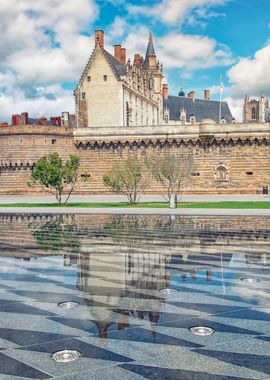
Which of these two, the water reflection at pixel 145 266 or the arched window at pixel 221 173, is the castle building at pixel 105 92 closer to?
the arched window at pixel 221 173

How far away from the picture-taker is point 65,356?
17.8ft

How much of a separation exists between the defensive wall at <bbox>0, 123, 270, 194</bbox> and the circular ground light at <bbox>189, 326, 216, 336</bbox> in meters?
42.4

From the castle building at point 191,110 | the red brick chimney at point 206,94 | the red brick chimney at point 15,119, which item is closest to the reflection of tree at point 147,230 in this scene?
the red brick chimney at point 15,119

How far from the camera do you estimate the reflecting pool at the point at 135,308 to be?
203 inches

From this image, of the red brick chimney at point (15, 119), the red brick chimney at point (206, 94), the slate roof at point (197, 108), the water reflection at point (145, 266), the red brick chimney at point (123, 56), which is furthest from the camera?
the red brick chimney at point (206, 94)

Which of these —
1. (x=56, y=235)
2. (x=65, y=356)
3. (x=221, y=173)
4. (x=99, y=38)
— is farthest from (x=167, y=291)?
(x=99, y=38)

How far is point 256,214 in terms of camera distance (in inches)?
909

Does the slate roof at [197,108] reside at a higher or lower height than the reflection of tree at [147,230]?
higher

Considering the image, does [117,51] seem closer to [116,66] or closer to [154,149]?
[116,66]

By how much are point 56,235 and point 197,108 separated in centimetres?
8396

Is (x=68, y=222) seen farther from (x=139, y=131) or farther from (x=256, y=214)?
(x=139, y=131)

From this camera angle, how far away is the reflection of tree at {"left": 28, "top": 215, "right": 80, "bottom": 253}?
1379cm

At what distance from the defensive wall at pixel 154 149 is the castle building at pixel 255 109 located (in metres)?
66.6

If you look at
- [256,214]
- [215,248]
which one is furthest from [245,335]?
[256,214]
